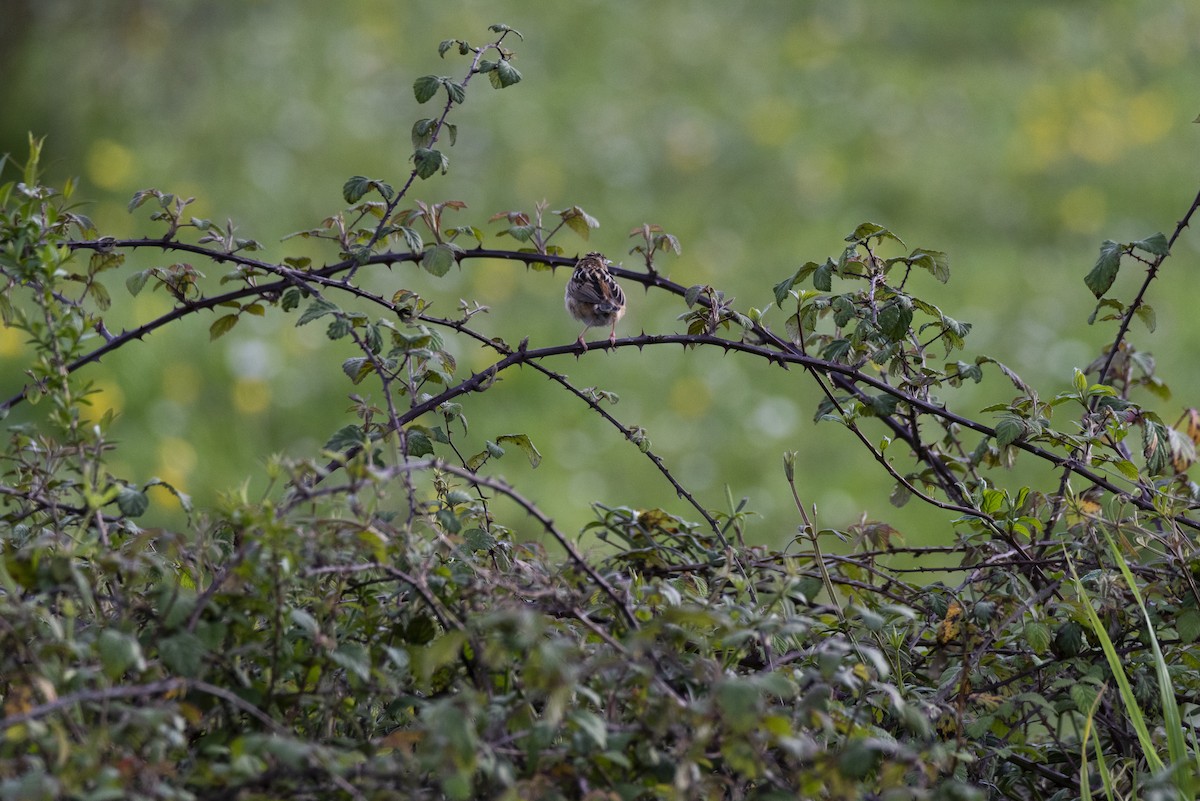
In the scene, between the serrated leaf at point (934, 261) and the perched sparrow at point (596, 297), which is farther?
→ the perched sparrow at point (596, 297)

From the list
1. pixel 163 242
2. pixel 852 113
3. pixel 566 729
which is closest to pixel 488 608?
pixel 566 729

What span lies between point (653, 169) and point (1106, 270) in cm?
629

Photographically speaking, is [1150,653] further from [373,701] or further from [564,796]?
[373,701]

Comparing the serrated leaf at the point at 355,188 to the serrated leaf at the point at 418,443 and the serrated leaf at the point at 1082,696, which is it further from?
the serrated leaf at the point at 1082,696

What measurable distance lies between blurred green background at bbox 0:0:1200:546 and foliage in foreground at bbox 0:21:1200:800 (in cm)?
295

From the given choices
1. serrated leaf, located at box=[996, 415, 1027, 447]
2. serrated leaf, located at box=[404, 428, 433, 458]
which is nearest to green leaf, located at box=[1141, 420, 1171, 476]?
serrated leaf, located at box=[996, 415, 1027, 447]

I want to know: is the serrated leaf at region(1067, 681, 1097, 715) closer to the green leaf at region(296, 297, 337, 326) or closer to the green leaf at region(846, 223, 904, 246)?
the green leaf at region(846, 223, 904, 246)

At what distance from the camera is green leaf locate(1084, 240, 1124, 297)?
251cm

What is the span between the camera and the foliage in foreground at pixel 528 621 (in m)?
1.65

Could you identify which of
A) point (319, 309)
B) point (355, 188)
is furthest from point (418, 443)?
point (355, 188)

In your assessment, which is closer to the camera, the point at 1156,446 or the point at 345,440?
the point at 345,440

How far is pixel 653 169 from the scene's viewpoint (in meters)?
8.62

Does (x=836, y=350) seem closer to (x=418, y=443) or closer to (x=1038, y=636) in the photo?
(x=1038, y=636)

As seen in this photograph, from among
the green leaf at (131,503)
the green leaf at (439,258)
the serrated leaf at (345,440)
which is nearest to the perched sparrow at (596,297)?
the green leaf at (439,258)
